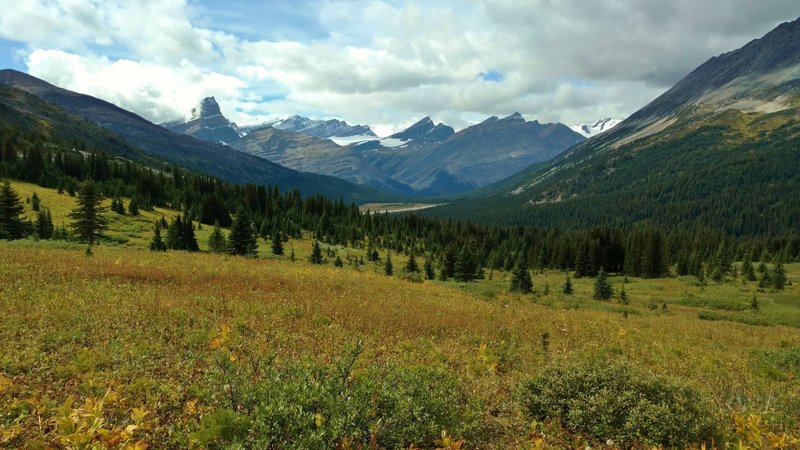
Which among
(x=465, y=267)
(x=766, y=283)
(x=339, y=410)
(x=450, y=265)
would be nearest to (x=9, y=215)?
(x=450, y=265)

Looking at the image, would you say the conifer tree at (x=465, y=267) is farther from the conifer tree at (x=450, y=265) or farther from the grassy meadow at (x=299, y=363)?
the grassy meadow at (x=299, y=363)

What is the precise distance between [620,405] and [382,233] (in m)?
116

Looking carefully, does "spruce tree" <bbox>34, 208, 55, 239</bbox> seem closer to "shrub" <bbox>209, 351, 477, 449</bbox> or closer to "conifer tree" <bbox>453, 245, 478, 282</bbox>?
"conifer tree" <bbox>453, 245, 478, 282</bbox>

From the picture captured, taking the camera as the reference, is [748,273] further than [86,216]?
Yes

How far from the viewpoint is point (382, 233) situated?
123 metres

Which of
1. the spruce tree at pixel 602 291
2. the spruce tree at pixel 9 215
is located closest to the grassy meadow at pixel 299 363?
the spruce tree at pixel 602 291

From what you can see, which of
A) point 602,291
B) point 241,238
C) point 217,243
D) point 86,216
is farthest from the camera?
point 241,238

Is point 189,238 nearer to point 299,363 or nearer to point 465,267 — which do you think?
point 465,267

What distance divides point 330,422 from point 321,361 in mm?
3753

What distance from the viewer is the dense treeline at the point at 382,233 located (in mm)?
82231

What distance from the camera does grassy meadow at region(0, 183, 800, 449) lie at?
557 centimetres

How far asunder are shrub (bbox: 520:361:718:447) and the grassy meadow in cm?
30

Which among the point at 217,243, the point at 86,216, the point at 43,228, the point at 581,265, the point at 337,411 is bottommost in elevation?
the point at 581,265

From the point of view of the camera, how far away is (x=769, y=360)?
45.1 feet
